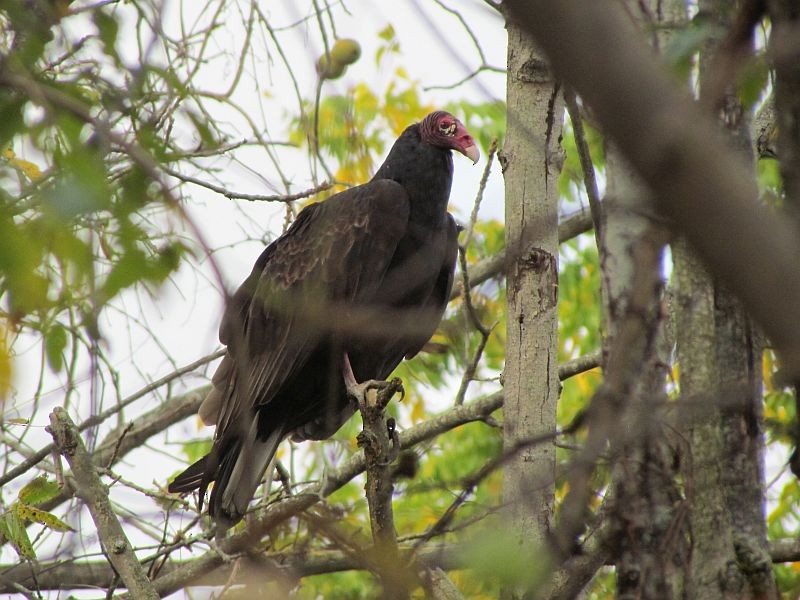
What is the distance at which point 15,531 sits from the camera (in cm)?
268

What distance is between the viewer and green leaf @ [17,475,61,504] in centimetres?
288

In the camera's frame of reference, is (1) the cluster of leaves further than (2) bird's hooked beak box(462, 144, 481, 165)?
No

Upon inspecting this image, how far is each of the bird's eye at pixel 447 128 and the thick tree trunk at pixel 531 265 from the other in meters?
1.30

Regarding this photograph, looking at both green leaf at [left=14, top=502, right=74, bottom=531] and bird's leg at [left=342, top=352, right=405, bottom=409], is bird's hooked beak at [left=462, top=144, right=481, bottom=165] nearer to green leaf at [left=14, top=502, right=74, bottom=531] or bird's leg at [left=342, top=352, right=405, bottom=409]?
bird's leg at [left=342, top=352, right=405, bottom=409]

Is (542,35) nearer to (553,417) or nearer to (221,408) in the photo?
(553,417)

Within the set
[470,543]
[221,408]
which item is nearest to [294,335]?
[221,408]

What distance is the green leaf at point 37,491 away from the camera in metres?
2.88

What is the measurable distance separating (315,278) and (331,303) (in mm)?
215

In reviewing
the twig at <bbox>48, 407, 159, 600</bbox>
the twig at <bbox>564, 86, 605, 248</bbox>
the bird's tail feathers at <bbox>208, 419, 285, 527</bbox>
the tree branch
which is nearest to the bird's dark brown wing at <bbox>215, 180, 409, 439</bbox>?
the bird's tail feathers at <bbox>208, 419, 285, 527</bbox>

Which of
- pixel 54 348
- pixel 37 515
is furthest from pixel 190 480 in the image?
pixel 54 348

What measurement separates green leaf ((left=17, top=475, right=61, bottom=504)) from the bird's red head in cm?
212

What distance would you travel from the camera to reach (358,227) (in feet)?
12.4

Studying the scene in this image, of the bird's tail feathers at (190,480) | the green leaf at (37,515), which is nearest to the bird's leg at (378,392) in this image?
the bird's tail feathers at (190,480)

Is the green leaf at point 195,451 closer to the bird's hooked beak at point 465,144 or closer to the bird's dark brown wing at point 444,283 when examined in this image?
the bird's dark brown wing at point 444,283
